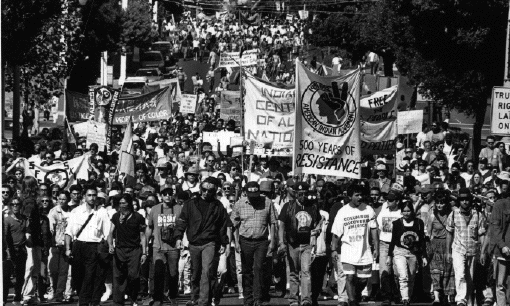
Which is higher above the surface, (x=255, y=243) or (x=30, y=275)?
(x=255, y=243)

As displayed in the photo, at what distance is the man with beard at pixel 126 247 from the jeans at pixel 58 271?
1656mm

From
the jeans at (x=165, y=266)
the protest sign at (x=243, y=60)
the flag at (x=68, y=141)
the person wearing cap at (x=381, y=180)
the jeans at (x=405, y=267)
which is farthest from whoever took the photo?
the protest sign at (x=243, y=60)

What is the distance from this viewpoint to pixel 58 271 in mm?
17750

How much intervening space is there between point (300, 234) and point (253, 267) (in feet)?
2.06

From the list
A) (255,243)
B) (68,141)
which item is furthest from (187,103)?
(255,243)

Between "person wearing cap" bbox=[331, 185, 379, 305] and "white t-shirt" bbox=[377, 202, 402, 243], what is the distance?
1.11m

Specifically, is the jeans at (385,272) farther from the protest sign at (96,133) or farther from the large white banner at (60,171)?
the protest sign at (96,133)

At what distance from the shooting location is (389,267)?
17.0 m

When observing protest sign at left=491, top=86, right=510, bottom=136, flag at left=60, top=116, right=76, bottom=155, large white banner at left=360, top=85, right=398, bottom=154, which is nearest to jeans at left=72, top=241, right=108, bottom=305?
protest sign at left=491, top=86, right=510, bottom=136

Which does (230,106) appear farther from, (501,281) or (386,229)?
(501,281)

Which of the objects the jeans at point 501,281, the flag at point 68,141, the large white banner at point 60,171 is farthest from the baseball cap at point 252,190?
the flag at point 68,141

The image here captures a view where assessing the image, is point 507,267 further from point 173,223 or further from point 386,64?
point 386,64

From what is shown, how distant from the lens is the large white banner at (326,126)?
17922mm

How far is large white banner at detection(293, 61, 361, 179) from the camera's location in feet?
58.8
